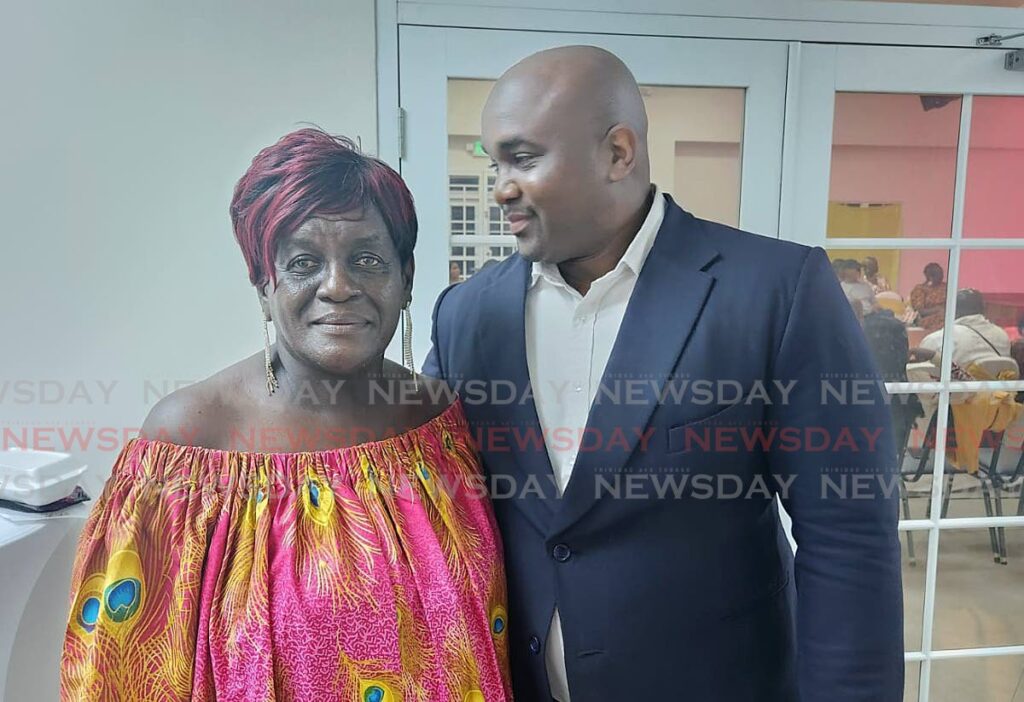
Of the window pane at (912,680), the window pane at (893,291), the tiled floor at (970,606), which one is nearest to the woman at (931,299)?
the window pane at (893,291)

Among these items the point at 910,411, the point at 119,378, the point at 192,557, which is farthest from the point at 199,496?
the point at 910,411

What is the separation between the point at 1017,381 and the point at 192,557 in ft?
6.45

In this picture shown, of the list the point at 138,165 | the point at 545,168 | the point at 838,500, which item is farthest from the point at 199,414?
the point at 838,500

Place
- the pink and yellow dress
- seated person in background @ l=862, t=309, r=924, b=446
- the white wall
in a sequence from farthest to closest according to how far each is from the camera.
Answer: seated person in background @ l=862, t=309, r=924, b=446
the white wall
the pink and yellow dress

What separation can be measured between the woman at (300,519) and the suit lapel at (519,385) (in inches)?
3.7

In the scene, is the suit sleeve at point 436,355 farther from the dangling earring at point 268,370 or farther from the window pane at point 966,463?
the window pane at point 966,463

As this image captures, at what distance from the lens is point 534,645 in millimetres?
1062

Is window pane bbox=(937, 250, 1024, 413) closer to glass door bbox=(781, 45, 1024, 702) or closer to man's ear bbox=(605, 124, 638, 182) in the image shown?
glass door bbox=(781, 45, 1024, 702)

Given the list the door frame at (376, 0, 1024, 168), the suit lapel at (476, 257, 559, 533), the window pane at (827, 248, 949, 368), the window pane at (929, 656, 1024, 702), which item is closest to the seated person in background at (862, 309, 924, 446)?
the window pane at (827, 248, 949, 368)

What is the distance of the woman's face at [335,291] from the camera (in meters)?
0.91

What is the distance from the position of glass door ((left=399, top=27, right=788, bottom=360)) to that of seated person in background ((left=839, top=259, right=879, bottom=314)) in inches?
9.0

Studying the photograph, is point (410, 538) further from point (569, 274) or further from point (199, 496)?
point (569, 274)

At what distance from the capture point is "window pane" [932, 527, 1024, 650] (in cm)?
200

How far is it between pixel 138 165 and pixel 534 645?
1.08 meters
